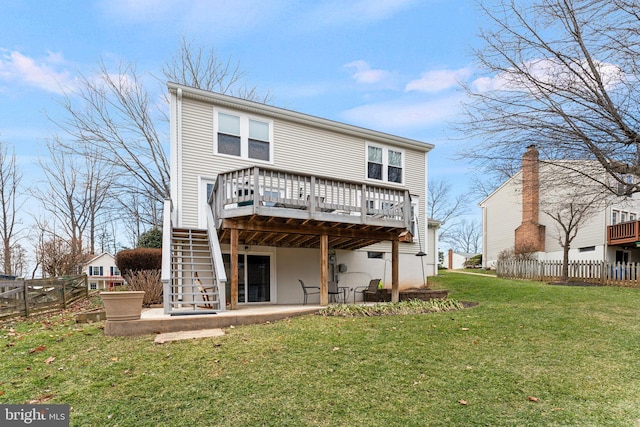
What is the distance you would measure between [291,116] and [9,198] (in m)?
19.7

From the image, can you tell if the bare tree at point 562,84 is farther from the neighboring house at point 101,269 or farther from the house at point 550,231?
the neighboring house at point 101,269

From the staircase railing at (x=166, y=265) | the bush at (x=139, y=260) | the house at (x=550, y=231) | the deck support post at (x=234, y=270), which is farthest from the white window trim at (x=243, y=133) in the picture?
the house at (x=550, y=231)

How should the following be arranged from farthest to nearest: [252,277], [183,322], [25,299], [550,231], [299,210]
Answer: [550,231] → [252,277] → [25,299] → [299,210] → [183,322]

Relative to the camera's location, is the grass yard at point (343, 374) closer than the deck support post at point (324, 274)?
Yes

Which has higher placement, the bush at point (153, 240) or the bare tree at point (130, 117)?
the bare tree at point (130, 117)

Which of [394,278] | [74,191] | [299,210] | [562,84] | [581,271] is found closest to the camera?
[562,84]

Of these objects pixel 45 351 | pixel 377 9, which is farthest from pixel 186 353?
pixel 377 9

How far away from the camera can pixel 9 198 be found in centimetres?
2091

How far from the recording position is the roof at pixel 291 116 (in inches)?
413

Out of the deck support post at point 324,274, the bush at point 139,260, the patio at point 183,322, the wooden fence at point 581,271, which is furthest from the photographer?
the wooden fence at point 581,271

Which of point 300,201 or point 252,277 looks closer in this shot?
point 300,201

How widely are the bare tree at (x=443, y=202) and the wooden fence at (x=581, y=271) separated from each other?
17906 mm

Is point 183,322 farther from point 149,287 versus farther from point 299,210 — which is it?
point 149,287

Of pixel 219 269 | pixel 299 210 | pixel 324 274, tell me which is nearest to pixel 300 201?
pixel 299 210
